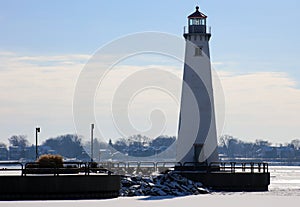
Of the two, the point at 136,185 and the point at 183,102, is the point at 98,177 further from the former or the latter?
the point at 183,102

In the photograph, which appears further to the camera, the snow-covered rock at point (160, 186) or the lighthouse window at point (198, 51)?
the lighthouse window at point (198, 51)

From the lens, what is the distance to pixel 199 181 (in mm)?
53000

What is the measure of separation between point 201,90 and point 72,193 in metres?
18.5

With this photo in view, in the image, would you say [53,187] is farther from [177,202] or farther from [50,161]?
[177,202]

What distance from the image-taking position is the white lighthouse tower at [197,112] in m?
56.3

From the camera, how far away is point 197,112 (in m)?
56.4

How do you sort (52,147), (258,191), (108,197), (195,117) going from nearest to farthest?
(108,197), (258,191), (195,117), (52,147)

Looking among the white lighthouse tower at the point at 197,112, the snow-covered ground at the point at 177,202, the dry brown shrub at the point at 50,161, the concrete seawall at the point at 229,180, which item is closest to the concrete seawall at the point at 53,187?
the snow-covered ground at the point at 177,202

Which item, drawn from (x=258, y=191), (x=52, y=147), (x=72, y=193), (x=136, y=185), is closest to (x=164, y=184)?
(x=136, y=185)

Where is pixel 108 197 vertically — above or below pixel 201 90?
below

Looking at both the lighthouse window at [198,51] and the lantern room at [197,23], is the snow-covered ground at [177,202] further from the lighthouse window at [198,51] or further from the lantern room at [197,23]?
the lantern room at [197,23]

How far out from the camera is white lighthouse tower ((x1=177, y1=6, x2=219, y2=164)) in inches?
2216

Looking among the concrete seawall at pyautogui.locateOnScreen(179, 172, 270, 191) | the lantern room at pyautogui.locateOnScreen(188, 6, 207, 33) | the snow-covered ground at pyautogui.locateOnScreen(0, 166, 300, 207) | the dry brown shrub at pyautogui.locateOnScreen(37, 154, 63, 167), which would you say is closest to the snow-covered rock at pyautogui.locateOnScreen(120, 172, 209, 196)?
the concrete seawall at pyautogui.locateOnScreen(179, 172, 270, 191)

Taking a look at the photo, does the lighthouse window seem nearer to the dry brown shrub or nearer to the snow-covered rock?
the snow-covered rock
